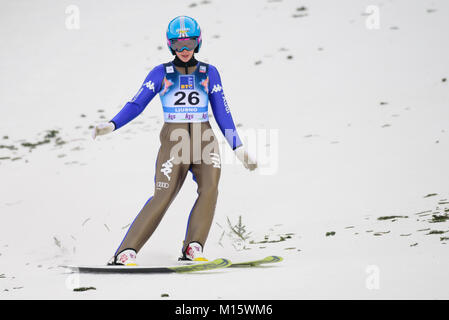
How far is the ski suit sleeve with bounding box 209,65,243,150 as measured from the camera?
557 centimetres

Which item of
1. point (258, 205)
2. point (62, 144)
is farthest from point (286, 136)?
point (62, 144)

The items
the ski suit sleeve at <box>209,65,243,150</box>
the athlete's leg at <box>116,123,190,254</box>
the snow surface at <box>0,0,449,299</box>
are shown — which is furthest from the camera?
the ski suit sleeve at <box>209,65,243,150</box>

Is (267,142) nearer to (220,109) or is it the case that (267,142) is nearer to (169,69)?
(220,109)

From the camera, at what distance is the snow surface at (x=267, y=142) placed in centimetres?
489

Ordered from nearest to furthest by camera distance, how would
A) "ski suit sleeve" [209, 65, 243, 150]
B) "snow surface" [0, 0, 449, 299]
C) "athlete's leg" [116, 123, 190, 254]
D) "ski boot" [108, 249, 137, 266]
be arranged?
"snow surface" [0, 0, 449, 299]
"ski boot" [108, 249, 137, 266]
"athlete's leg" [116, 123, 190, 254]
"ski suit sleeve" [209, 65, 243, 150]

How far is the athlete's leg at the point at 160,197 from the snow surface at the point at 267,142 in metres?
0.39

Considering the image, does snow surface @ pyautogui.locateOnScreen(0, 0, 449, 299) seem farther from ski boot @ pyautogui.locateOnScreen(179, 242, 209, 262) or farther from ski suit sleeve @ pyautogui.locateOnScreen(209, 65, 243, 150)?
ski suit sleeve @ pyautogui.locateOnScreen(209, 65, 243, 150)

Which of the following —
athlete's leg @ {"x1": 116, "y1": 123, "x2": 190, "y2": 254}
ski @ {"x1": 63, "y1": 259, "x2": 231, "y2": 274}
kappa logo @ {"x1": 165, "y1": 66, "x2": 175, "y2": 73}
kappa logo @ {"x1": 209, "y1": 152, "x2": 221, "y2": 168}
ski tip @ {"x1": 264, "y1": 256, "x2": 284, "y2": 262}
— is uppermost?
kappa logo @ {"x1": 165, "y1": 66, "x2": 175, "y2": 73}

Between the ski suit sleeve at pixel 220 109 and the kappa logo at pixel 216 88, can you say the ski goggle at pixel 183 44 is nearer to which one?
the ski suit sleeve at pixel 220 109

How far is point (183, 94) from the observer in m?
5.43

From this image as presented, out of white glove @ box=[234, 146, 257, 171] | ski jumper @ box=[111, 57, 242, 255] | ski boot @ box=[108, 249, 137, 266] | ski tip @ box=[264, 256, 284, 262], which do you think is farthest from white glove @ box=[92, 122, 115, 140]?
ski tip @ box=[264, 256, 284, 262]

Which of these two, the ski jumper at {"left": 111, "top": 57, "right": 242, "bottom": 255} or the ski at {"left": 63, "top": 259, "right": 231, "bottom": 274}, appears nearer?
the ski at {"left": 63, "top": 259, "right": 231, "bottom": 274}

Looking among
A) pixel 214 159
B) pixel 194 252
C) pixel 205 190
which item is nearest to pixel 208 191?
pixel 205 190

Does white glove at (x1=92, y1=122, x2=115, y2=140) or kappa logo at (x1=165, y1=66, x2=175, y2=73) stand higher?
kappa logo at (x1=165, y1=66, x2=175, y2=73)
